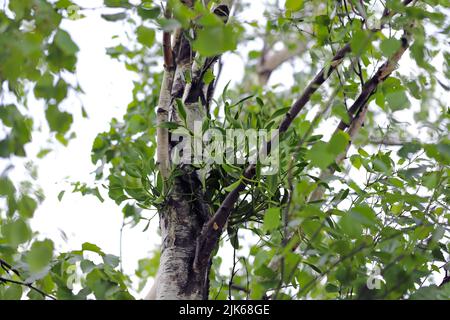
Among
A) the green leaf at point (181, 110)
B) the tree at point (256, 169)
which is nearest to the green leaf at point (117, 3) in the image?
the tree at point (256, 169)

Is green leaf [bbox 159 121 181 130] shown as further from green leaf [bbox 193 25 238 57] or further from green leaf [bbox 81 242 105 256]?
green leaf [bbox 193 25 238 57]

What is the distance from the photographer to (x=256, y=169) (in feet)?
3.81

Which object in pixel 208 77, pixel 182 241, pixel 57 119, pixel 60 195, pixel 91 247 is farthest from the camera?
pixel 60 195

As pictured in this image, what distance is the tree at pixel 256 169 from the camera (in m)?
0.91

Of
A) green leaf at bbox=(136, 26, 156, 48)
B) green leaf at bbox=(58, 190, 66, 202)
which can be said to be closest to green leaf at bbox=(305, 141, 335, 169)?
green leaf at bbox=(136, 26, 156, 48)

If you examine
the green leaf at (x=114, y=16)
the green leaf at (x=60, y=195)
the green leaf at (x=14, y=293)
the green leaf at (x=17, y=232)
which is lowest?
the green leaf at (x=14, y=293)

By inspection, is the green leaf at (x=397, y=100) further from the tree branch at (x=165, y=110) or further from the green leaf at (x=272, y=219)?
the tree branch at (x=165, y=110)

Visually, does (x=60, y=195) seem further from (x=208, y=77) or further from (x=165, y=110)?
(x=208, y=77)

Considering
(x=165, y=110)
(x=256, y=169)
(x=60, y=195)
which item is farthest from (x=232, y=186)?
(x=60, y=195)

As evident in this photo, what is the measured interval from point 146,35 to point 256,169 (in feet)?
1.13

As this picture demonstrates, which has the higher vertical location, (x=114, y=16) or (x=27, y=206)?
(x=114, y=16)

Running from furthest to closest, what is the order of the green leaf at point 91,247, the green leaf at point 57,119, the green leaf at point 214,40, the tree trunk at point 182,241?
the tree trunk at point 182,241 < the green leaf at point 91,247 < the green leaf at point 57,119 < the green leaf at point 214,40

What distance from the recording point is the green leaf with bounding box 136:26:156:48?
99 centimetres
